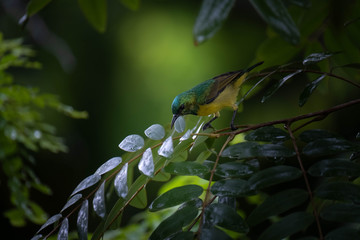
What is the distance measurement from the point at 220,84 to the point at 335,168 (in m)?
0.35

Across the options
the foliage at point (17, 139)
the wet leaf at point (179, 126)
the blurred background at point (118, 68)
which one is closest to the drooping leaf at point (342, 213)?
the wet leaf at point (179, 126)

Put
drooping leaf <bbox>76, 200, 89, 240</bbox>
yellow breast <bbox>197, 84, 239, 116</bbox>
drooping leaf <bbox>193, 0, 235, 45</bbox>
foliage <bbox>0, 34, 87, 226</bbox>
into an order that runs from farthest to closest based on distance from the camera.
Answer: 1. foliage <bbox>0, 34, 87, 226</bbox>
2. yellow breast <bbox>197, 84, 239, 116</bbox>
3. drooping leaf <bbox>76, 200, 89, 240</bbox>
4. drooping leaf <bbox>193, 0, 235, 45</bbox>

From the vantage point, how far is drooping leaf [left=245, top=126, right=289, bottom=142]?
493 millimetres

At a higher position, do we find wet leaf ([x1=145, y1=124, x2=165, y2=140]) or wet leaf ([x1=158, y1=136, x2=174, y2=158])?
wet leaf ([x1=145, y1=124, x2=165, y2=140])

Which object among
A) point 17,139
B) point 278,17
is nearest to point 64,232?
point 278,17

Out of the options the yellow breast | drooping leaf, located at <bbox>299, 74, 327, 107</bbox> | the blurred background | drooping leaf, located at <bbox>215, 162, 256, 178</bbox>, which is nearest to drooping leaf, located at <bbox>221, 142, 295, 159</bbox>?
drooping leaf, located at <bbox>215, 162, 256, 178</bbox>

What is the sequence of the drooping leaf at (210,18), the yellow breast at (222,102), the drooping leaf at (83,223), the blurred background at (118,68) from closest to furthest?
1. the drooping leaf at (210,18)
2. the drooping leaf at (83,223)
3. the yellow breast at (222,102)
4. the blurred background at (118,68)

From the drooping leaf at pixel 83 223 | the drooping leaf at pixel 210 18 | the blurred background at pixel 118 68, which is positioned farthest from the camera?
the blurred background at pixel 118 68

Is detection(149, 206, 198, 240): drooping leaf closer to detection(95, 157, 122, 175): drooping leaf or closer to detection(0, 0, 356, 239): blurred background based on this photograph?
detection(95, 157, 122, 175): drooping leaf

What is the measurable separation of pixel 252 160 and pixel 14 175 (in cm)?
71

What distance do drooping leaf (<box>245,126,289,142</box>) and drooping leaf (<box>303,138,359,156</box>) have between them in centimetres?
4

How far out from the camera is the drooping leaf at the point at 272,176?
420 millimetres

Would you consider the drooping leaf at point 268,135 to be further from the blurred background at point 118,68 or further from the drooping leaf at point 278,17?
the blurred background at point 118,68

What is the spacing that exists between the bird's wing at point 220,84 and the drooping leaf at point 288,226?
36cm
